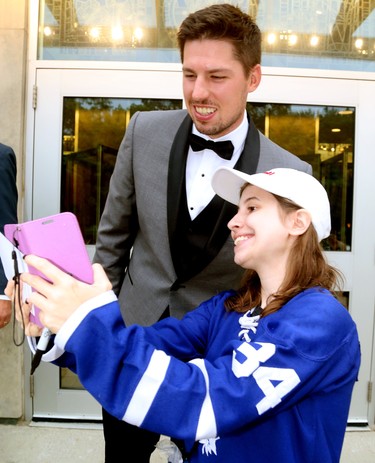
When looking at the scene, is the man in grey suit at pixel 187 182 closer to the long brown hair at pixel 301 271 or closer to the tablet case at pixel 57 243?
the long brown hair at pixel 301 271

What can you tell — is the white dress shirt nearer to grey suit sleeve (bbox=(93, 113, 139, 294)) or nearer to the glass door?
grey suit sleeve (bbox=(93, 113, 139, 294))

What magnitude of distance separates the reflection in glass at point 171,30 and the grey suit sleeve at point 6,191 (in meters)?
1.18

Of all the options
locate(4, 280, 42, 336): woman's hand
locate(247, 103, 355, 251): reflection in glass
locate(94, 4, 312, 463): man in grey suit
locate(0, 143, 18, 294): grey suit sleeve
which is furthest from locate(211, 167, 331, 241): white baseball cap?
locate(247, 103, 355, 251): reflection in glass

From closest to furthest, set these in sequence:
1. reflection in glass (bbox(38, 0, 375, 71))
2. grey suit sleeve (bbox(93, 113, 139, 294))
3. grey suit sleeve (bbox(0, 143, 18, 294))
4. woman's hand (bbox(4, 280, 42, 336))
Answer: woman's hand (bbox(4, 280, 42, 336))
grey suit sleeve (bbox(93, 113, 139, 294))
grey suit sleeve (bbox(0, 143, 18, 294))
reflection in glass (bbox(38, 0, 375, 71))

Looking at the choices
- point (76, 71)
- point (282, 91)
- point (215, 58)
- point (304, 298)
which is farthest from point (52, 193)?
point (304, 298)

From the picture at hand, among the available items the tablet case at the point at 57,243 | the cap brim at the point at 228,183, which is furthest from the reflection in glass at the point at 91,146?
the tablet case at the point at 57,243

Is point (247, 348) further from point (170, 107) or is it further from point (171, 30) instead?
point (171, 30)

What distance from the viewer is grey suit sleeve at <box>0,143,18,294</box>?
2.06m

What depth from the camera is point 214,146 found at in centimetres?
166

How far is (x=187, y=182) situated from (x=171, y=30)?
1742mm

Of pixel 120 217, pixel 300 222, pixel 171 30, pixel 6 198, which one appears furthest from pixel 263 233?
pixel 171 30

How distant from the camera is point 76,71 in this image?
119 inches

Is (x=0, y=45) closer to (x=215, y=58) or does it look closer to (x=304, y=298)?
(x=215, y=58)

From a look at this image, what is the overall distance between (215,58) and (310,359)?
0.97 meters
